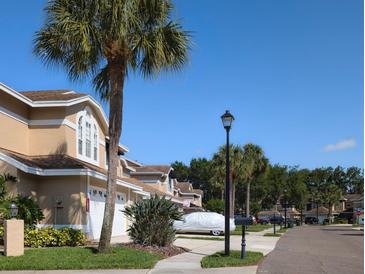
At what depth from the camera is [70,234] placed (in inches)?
744

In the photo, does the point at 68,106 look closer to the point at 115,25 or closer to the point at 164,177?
the point at 115,25

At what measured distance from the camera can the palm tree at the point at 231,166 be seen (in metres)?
49.9

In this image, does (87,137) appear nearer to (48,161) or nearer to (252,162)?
(48,161)

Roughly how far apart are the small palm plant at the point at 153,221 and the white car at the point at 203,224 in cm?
1473

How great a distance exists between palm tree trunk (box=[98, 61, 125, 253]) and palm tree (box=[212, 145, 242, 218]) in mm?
33211

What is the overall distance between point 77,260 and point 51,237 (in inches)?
194

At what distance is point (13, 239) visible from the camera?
14.6 m

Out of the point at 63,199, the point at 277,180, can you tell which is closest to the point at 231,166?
the point at 63,199

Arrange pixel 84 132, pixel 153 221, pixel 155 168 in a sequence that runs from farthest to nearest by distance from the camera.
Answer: pixel 155 168
pixel 84 132
pixel 153 221

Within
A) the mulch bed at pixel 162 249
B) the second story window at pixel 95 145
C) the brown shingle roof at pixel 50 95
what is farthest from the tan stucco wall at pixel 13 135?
the mulch bed at pixel 162 249

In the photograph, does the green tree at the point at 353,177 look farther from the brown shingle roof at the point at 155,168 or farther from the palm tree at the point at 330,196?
the brown shingle roof at the point at 155,168

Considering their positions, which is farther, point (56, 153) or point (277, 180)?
point (277, 180)

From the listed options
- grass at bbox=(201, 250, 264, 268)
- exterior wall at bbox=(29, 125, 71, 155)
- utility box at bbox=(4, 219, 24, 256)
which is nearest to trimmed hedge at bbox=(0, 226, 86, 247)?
utility box at bbox=(4, 219, 24, 256)

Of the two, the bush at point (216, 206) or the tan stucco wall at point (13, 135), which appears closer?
the tan stucco wall at point (13, 135)
